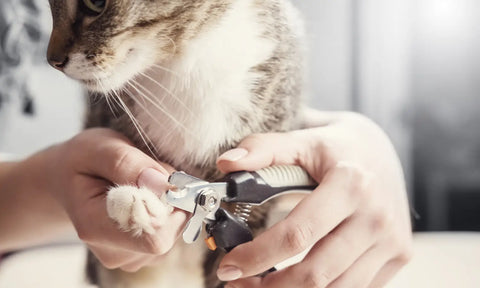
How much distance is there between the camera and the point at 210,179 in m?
0.51

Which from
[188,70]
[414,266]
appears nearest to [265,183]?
[188,70]

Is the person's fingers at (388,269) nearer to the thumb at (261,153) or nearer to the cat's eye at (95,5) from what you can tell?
the thumb at (261,153)

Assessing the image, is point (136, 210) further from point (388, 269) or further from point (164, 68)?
point (388, 269)

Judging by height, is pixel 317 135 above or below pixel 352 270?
above

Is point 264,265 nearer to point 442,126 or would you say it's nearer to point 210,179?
point 210,179

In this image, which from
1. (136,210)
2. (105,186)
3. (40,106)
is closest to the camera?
(136,210)

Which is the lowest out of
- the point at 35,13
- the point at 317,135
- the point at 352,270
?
the point at 352,270

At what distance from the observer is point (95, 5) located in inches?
17.6

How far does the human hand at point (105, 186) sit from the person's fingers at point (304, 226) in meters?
0.05

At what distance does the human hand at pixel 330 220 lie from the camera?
1.39 ft

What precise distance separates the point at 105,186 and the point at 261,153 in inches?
5.2

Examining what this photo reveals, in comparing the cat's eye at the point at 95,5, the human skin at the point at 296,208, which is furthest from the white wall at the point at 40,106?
the cat's eye at the point at 95,5

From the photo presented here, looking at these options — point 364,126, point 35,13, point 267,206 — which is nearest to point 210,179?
→ point 267,206

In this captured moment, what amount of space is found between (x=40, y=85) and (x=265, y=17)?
0.30m
